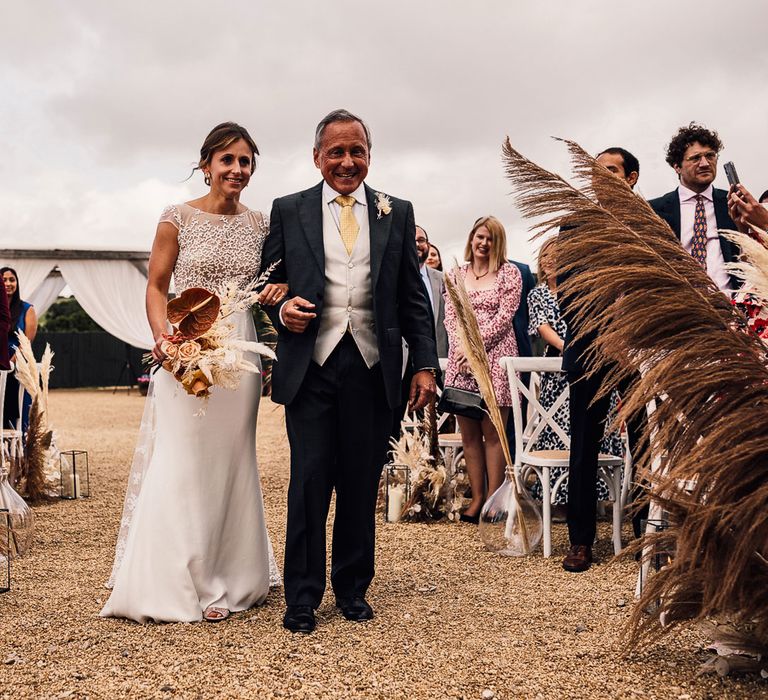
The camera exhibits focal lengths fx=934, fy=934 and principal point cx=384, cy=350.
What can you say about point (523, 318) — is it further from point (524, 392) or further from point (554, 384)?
point (524, 392)

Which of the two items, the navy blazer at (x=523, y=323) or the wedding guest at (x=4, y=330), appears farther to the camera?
the navy blazer at (x=523, y=323)

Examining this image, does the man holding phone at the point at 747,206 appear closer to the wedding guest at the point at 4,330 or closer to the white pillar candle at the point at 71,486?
the wedding guest at the point at 4,330

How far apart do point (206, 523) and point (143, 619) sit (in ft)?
1.65

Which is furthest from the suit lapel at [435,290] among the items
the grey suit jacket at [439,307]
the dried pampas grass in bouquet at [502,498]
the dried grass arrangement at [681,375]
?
the dried grass arrangement at [681,375]

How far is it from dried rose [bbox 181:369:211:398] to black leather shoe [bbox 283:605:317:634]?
1.01 metres

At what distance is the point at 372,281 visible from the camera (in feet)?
13.3

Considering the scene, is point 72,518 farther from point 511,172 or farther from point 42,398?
point 511,172

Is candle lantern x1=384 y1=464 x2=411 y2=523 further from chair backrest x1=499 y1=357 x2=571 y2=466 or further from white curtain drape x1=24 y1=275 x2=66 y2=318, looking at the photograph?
white curtain drape x1=24 y1=275 x2=66 y2=318

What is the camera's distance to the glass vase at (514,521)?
556 cm

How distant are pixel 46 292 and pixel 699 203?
1821 cm

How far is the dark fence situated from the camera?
112ft

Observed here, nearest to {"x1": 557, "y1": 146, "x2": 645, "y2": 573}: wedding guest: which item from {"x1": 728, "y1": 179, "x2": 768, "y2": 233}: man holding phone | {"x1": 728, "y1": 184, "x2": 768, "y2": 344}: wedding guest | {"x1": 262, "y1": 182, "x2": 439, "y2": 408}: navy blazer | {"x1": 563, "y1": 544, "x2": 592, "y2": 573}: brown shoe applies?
{"x1": 563, "y1": 544, "x2": 592, "y2": 573}: brown shoe

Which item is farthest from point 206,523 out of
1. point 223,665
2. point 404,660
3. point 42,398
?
point 42,398

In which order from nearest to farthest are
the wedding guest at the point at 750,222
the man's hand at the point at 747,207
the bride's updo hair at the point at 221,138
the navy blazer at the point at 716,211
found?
the wedding guest at the point at 750,222 < the man's hand at the point at 747,207 < the bride's updo hair at the point at 221,138 < the navy blazer at the point at 716,211
